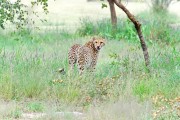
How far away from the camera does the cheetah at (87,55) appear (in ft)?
39.0

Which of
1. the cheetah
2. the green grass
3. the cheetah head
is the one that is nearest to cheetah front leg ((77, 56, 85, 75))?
the cheetah

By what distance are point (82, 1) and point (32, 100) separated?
2894cm

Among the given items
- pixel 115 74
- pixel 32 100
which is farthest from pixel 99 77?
pixel 32 100

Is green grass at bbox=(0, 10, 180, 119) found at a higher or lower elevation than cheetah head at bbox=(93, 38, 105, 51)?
lower

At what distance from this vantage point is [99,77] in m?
10.3

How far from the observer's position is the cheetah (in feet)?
39.0

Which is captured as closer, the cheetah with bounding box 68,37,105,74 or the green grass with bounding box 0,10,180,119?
the green grass with bounding box 0,10,180,119

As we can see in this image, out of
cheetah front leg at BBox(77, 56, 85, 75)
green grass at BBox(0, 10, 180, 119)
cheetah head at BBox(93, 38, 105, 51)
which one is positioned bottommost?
green grass at BBox(0, 10, 180, 119)

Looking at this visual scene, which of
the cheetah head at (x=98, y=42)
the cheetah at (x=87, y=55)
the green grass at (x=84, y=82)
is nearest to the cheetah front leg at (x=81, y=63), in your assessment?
the cheetah at (x=87, y=55)

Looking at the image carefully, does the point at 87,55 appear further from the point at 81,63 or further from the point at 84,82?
the point at 84,82

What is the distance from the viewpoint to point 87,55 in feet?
39.2

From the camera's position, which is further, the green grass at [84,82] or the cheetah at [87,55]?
the cheetah at [87,55]

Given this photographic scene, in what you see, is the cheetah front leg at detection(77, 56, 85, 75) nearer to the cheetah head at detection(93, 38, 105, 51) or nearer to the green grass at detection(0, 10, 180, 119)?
the green grass at detection(0, 10, 180, 119)

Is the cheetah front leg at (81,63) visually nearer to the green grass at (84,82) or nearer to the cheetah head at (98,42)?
the green grass at (84,82)
